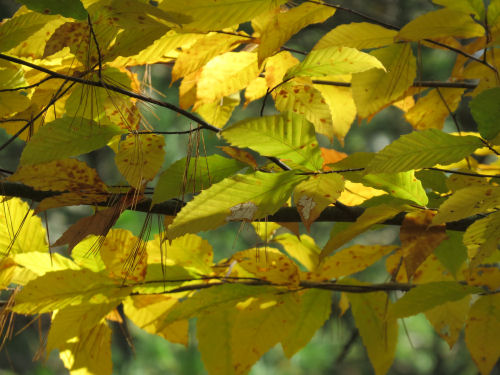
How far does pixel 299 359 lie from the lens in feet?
8.20

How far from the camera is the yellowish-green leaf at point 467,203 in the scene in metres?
0.31

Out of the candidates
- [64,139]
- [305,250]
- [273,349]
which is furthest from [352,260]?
[273,349]

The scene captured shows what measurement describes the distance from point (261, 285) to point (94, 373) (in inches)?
6.3

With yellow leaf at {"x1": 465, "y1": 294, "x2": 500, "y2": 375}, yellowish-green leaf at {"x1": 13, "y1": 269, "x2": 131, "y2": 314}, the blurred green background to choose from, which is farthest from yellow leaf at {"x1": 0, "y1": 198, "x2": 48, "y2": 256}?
the blurred green background

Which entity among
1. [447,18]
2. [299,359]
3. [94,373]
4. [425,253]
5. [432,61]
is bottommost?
[299,359]

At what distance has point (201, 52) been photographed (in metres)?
0.46

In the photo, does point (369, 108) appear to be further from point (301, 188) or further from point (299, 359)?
point (299, 359)

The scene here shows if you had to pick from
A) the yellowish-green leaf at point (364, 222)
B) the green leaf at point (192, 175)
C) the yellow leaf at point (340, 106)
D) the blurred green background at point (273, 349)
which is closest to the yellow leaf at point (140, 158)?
the green leaf at point (192, 175)

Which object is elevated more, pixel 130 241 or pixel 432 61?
pixel 130 241

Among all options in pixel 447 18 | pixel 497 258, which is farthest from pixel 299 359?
pixel 447 18

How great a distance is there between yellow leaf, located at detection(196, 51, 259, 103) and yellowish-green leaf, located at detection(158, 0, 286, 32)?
11 cm

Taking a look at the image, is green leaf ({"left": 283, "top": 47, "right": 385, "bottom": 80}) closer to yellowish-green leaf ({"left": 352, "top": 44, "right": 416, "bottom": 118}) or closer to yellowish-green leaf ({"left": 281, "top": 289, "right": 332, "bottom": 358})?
yellowish-green leaf ({"left": 352, "top": 44, "right": 416, "bottom": 118})

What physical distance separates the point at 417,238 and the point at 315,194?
91mm

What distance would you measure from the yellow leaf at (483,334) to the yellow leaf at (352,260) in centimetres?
9
